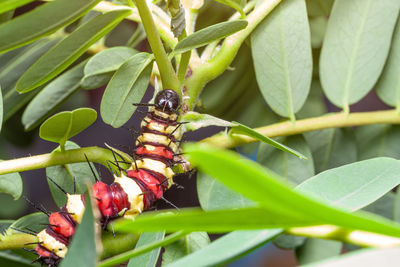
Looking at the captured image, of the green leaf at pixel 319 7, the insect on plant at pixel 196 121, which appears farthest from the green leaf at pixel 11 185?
the green leaf at pixel 319 7

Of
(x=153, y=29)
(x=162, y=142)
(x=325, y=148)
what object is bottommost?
(x=325, y=148)

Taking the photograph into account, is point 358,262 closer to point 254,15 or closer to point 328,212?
point 328,212

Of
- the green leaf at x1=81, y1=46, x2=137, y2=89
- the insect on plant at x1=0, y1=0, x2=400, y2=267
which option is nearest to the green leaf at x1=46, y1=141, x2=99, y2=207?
the insect on plant at x1=0, y1=0, x2=400, y2=267

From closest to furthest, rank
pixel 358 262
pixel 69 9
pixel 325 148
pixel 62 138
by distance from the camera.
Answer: pixel 358 262
pixel 69 9
pixel 62 138
pixel 325 148

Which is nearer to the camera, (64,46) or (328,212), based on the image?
(328,212)

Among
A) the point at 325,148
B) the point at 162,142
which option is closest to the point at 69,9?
the point at 162,142

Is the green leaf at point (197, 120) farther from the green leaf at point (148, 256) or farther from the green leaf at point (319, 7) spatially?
the green leaf at point (319, 7)
